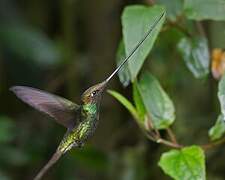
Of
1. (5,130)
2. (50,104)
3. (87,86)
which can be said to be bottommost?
(87,86)

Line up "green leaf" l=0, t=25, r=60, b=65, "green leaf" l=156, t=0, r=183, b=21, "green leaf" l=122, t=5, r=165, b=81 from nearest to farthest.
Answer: "green leaf" l=122, t=5, r=165, b=81 < "green leaf" l=156, t=0, r=183, b=21 < "green leaf" l=0, t=25, r=60, b=65

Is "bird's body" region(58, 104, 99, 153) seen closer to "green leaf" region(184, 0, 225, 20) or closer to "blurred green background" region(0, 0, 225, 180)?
"green leaf" region(184, 0, 225, 20)

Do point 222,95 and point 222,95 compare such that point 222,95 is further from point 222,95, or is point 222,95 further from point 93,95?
point 93,95

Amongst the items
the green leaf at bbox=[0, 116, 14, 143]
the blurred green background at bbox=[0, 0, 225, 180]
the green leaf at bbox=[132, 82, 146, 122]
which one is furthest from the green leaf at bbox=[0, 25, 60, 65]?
the green leaf at bbox=[132, 82, 146, 122]

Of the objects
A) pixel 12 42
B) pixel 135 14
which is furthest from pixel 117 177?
pixel 135 14

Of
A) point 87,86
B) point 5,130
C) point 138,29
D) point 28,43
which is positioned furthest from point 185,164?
point 28,43

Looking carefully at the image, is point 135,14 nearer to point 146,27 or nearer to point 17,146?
point 146,27
